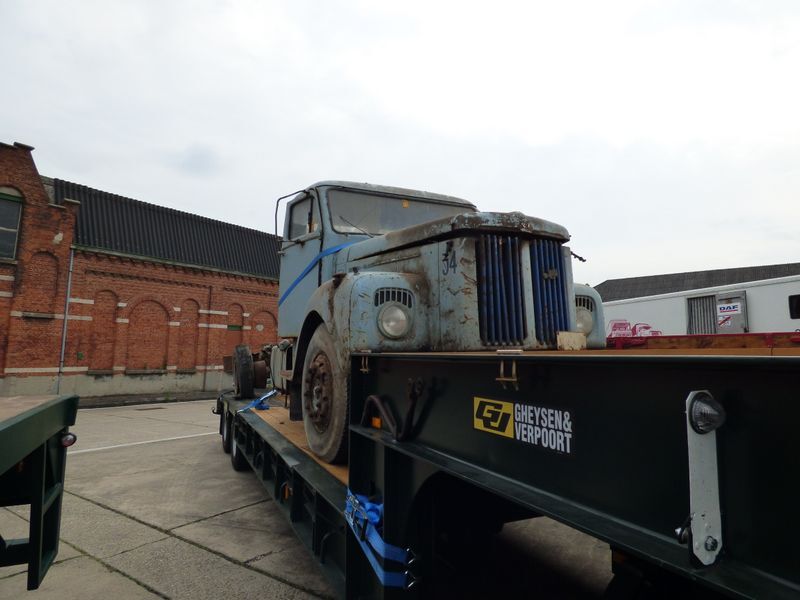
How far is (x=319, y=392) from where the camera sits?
372cm

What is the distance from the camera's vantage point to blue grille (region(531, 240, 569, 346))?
10.8 feet

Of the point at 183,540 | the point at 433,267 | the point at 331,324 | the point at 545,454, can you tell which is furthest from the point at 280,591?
the point at 545,454

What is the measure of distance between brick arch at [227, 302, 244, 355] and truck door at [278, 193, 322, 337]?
1568 centimetres

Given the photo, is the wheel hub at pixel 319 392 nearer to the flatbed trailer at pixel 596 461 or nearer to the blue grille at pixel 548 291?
the flatbed trailer at pixel 596 461

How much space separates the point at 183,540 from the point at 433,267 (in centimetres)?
335

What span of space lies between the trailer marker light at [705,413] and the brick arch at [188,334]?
20.4 metres

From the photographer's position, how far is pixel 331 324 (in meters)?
3.57

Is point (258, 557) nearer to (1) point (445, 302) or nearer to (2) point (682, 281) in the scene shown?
(1) point (445, 302)

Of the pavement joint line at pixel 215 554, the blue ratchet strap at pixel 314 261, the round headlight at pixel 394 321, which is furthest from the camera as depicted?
the blue ratchet strap at pixel 314 261

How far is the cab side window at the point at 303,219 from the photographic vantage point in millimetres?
5066

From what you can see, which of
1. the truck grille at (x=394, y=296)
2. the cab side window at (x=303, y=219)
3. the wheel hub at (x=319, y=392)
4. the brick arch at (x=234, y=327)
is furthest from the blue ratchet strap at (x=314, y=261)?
the brick arch at (x=234, y=327)

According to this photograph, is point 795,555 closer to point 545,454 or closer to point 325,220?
point 545,454

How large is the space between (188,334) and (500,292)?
1865 cm

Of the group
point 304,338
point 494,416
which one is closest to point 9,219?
point 304,338
